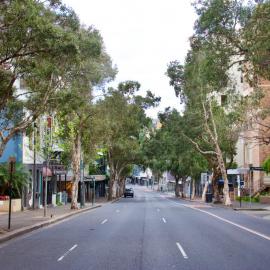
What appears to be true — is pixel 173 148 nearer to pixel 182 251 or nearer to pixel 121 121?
pixel 121 121

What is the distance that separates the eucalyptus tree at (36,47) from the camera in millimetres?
17359

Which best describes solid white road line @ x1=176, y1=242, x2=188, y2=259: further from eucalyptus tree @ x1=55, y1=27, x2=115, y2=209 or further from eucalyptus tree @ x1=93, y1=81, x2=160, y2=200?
eucalyptus tree @ x1=93, y1=81, x2=160, y2=200

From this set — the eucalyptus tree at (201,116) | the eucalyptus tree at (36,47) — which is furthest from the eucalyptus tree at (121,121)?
→ the eucalyptus tree at (36,47)

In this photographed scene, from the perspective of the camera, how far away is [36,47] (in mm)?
19047

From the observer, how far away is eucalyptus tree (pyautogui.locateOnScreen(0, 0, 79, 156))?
1736cm

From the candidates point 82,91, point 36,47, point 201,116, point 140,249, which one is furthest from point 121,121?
point 140,249

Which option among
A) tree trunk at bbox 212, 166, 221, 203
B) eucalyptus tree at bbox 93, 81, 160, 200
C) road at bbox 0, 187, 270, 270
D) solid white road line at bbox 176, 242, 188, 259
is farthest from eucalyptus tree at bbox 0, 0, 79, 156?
tree trunk at bbox 212, 166, 221, 203

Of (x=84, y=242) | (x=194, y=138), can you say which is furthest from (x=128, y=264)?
(x=194, y=138)

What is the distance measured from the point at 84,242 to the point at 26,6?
25.2 feet

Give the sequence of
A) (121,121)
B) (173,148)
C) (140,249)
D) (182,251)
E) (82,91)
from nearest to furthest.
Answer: (182,251), (140,249), (82,91), (121,121), (173,148)

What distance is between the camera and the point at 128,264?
1286 centimetres

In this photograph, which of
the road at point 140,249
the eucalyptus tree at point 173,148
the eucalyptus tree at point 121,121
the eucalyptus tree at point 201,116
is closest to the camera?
the road at point 140,249

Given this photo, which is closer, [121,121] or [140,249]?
[140,249]

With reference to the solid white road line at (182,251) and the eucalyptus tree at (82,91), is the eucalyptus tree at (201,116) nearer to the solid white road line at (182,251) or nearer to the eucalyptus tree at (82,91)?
the eucalyptus tree at (82,91)
